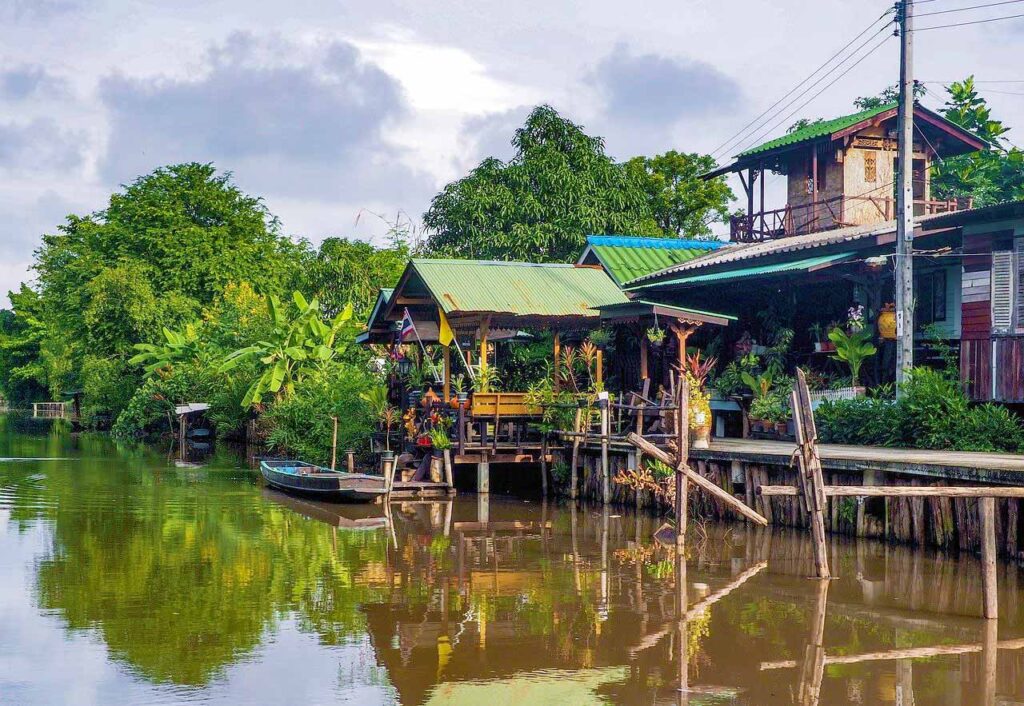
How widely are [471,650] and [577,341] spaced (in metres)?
16.7

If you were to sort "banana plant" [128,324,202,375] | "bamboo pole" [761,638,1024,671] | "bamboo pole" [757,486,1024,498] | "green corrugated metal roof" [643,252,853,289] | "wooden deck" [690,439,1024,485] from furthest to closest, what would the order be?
"banana plant" [128,324,202,375], "green corrugated metal roof" [643,252,853,289], "wooden deck" [690,439,1024,485], "bamboo pole" [757,486,1024,498], "bamboo pole" [761,638,1024,671]

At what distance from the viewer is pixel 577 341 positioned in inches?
1096

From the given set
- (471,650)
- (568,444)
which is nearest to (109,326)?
(568,444)

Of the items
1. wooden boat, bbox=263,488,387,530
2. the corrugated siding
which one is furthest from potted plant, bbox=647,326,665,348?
wooden boat, bbox=263,488,387,530

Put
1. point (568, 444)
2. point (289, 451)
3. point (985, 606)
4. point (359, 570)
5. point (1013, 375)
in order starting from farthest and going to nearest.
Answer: point (289, 451), point (568, 444), point (1013, 375), point (359, 570), point (985, 606)

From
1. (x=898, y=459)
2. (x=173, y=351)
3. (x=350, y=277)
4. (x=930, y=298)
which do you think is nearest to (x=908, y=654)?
(x=898, y=459)

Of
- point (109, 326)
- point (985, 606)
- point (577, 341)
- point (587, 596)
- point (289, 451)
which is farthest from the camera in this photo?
point (109, 326)

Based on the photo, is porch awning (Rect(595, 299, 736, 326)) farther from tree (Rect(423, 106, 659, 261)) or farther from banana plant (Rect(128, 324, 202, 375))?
banana plant (Rect(128, 324, 202, 375))

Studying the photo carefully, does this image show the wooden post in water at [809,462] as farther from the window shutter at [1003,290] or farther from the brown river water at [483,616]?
the window shutter at [1003,290]

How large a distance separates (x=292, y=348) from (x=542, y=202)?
1106 cm

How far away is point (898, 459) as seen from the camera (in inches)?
631

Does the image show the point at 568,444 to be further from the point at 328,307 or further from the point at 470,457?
the point at 328,307

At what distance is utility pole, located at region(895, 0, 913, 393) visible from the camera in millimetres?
20125

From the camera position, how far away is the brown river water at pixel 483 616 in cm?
1038
